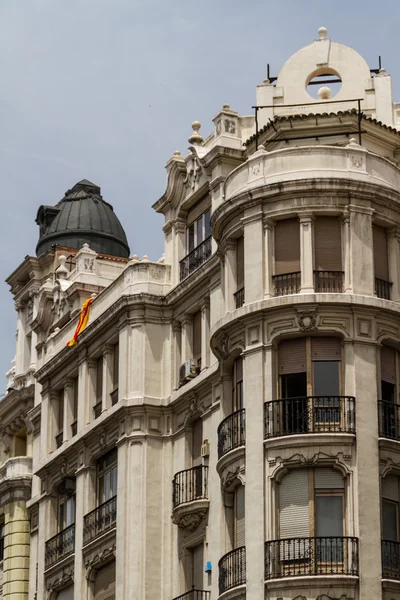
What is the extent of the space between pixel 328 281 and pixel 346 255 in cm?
96

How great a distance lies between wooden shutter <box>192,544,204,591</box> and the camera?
52688 mm

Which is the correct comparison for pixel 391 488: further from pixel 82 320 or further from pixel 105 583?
pixel 82 320

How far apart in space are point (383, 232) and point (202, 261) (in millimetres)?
7771

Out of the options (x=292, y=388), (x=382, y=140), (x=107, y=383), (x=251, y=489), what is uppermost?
(x=382, y=140)

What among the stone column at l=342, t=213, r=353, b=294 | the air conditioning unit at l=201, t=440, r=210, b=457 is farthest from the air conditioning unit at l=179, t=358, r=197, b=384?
the stone column at l=342, t=213, r=353, b=294

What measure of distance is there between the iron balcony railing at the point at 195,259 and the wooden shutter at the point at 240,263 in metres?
3.92

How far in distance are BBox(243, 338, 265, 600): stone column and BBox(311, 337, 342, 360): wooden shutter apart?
62.0 inches

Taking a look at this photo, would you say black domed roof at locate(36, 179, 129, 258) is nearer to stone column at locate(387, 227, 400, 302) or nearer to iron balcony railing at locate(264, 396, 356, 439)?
stone column at locate(387, 227, 400, 302)

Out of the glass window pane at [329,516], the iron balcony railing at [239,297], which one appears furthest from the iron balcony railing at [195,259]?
the glass window pane at [329,516]

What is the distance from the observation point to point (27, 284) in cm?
7638

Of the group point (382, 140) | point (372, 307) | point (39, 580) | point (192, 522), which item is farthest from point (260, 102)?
point (39, 580)

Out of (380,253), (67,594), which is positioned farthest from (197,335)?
(67,594)

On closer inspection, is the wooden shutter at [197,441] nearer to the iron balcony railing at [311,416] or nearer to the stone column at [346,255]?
the iron balcony railing at [311,416]

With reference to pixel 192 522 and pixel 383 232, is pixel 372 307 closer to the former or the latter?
pixel 383 232
